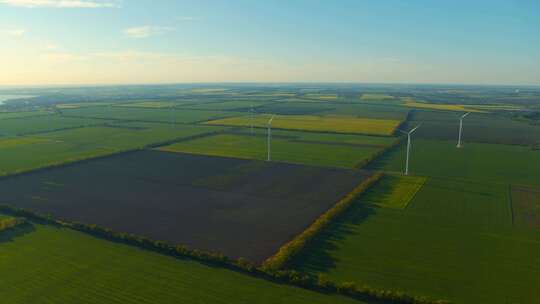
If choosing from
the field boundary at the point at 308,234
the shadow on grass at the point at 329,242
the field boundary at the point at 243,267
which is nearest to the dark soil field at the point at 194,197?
the field boundary at the point at 308,234

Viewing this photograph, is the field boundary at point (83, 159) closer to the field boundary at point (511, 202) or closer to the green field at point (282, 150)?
the green field at point (282, 150)

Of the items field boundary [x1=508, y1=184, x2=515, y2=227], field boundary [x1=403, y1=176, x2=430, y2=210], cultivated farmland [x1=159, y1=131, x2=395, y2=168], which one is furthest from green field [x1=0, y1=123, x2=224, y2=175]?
field boundary [x1=508, y1=184, x2=515, y2=227]

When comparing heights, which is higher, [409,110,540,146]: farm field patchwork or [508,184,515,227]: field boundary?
[409,110,540,146]: farm field patchwork

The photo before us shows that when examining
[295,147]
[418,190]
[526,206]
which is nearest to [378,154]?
[295,147]

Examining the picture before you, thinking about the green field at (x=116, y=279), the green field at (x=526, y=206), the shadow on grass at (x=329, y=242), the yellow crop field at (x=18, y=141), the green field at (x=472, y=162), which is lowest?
the green field at (x=116, y=279)

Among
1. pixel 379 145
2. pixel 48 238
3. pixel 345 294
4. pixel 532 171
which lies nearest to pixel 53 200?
pixel 48 238

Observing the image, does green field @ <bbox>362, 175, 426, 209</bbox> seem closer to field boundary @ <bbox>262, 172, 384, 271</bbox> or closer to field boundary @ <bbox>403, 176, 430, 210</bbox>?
field boundary @ <bbox>403, 176, 430, 210</bbox>
